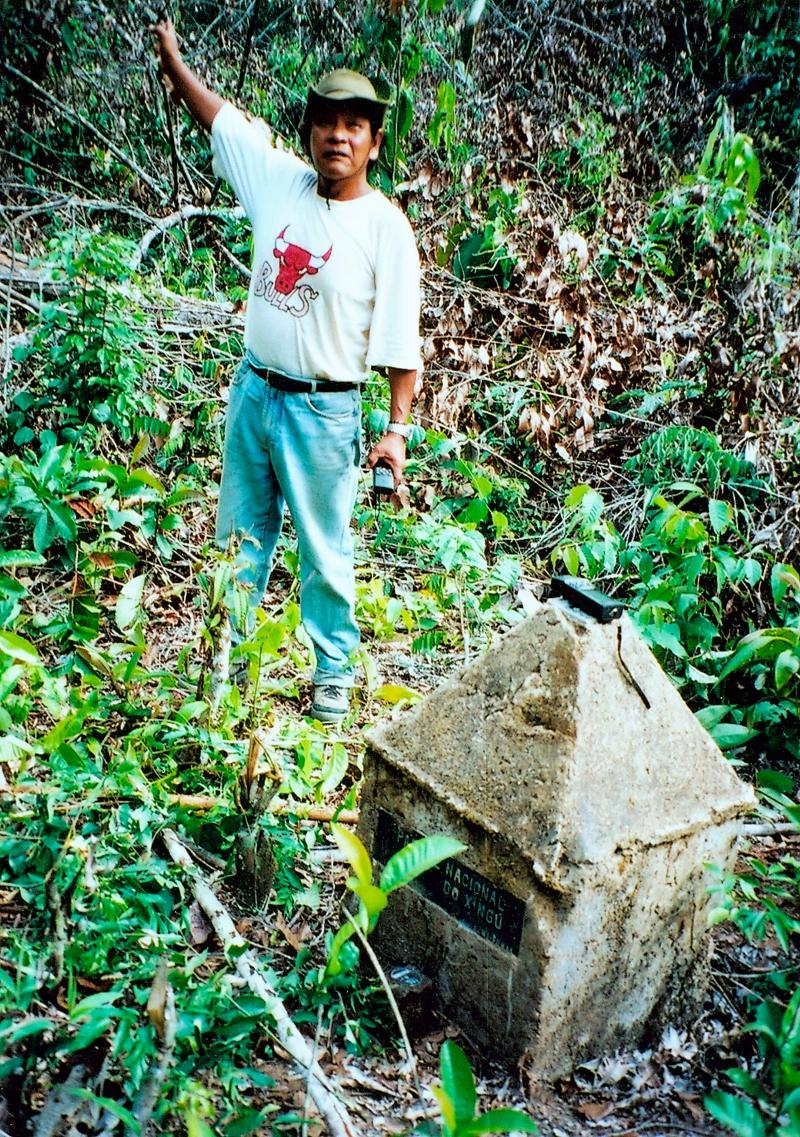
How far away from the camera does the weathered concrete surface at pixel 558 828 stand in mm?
2006

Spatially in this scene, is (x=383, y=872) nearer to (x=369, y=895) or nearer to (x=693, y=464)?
(x=369, y=895)

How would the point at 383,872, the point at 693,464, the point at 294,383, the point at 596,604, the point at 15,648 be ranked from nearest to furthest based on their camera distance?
the point at 383,872 → the point at 596,604 → the point at 15,648 → the point at 294,383 → the point at 693,464

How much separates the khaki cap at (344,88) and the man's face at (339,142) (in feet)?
0.13

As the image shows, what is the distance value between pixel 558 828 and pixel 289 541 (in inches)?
108

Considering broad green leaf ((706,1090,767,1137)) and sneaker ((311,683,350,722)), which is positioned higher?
sneaker ((311,683,350,722))

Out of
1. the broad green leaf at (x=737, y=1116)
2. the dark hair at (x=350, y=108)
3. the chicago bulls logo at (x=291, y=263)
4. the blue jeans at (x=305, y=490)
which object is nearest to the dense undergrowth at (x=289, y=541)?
the broad green leaf at (x=737, y=1116)

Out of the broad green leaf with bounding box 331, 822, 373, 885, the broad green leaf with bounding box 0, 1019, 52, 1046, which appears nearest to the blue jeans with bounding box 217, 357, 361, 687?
the broad green leaf with bounding box 331, 822, 373, 885

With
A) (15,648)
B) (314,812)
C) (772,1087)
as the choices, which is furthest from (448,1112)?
(15,648)

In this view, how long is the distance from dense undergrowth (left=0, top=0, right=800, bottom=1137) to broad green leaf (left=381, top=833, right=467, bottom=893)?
467 mm

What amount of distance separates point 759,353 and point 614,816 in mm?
3796

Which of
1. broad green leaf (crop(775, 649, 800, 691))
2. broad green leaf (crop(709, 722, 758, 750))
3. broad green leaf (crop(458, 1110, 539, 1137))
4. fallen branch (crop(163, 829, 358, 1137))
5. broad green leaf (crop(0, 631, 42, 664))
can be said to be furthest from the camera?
broad green leaf (crop(709, 722, 758, 750))

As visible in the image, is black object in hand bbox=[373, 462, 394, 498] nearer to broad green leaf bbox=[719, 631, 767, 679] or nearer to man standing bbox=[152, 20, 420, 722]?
man standing bbox=[152, 20, 420, 722]

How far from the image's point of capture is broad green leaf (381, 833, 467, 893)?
5.90 feet

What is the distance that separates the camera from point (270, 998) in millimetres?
2139
